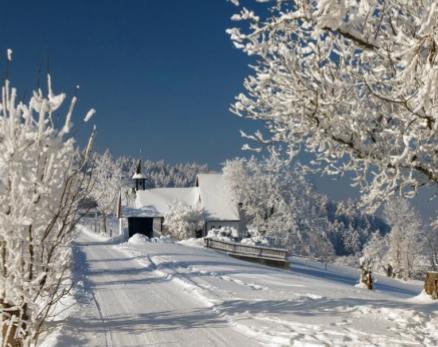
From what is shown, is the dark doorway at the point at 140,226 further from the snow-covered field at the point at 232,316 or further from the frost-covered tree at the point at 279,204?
the snow-covered field at the point at 232,316

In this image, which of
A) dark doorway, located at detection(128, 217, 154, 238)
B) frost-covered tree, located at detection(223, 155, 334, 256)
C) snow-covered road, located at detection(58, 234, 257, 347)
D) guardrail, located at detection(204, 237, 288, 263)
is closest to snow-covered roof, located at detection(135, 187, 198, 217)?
dark doorway, located at detection(128, 217, 154, 238)

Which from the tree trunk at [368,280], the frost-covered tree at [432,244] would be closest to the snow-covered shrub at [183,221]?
the tree trunk at [368,280]

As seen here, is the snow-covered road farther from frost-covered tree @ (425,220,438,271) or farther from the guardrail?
Answer: frost-covered tree @ (425,220,438,271)

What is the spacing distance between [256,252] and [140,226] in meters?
18.7

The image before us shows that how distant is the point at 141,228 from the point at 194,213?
581 cm

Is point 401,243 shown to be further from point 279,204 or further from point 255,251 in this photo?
point 255,251

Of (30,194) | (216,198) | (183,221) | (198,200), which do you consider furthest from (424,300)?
(198,200)

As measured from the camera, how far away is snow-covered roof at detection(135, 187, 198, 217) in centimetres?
5184

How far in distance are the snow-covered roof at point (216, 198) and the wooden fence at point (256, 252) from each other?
16246 mm

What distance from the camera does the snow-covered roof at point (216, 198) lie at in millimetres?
51312

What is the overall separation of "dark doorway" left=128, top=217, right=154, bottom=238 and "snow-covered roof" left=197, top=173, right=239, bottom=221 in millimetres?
6509

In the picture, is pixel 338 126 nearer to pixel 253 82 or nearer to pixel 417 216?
pixel 253 82

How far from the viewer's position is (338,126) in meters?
8.20

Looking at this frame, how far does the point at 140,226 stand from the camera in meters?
48.9
